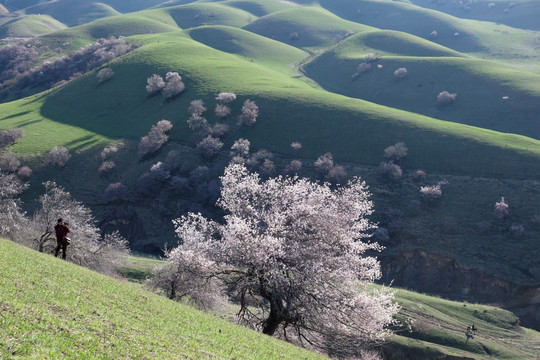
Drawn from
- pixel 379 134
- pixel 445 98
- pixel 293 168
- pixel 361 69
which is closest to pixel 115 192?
pixel 293 168

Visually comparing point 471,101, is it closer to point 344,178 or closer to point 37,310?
point 344,178

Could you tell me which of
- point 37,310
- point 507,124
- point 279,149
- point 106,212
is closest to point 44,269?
point 37,310

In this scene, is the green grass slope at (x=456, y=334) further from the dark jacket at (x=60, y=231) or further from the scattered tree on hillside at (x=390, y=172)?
the dark jacket at (x=60, y=231)

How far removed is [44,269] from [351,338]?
70.2 ft

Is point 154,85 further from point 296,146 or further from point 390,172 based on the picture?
point 390,172

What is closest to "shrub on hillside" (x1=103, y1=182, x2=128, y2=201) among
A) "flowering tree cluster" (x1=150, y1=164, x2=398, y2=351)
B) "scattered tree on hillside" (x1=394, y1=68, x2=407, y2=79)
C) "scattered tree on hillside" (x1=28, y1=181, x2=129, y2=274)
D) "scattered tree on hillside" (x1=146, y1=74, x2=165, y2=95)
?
"scattered tree on hillside" (x1=28, y1=181, x2=129, y2=274)

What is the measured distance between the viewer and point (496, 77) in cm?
13588

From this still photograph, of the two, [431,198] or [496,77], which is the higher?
[496,77]

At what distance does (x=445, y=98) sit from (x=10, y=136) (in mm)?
126390

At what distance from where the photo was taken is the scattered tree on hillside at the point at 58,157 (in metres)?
91.2

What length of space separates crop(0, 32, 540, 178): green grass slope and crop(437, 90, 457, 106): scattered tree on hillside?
34.2m

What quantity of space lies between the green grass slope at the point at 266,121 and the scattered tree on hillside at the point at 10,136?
4.96 feet

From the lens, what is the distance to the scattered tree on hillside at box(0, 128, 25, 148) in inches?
3819

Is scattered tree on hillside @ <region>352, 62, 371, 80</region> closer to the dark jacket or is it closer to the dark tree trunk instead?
the dark tree trunk
